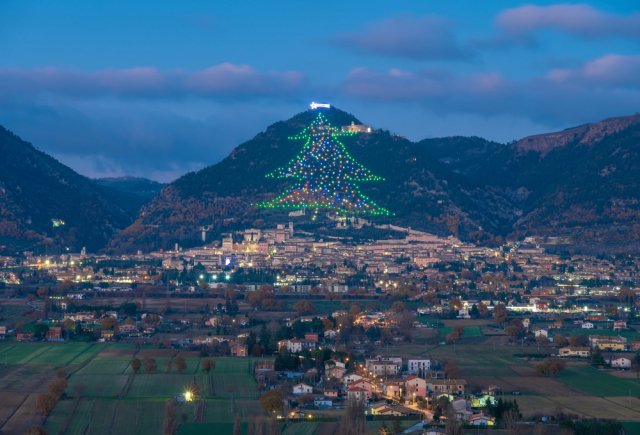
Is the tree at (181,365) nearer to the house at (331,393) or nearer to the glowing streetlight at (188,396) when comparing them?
the glowing streetlight at (188,396)

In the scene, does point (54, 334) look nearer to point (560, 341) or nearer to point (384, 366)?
point (384, 366)

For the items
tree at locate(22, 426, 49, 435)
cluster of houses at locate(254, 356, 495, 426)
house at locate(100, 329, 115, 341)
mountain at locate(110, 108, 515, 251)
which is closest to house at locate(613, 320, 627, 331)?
cluster of houses at locate(254, 356, 495, 426)

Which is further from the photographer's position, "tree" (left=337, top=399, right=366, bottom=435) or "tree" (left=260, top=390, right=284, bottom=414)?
"tree" (left=260, top=390, right=284, bottom=414)

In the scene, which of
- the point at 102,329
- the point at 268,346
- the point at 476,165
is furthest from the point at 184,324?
the point at 476,165

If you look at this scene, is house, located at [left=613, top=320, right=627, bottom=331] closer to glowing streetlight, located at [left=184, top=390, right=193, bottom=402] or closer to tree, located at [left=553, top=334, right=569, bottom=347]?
tree, located at [left=553, top=334, right=569, bottom=347]

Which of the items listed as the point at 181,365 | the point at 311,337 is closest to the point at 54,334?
the point at 311,337

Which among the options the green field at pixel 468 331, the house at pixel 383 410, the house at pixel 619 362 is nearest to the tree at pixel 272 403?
the house at pixel 383 410

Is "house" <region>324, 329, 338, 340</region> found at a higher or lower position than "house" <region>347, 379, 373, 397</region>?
higher
